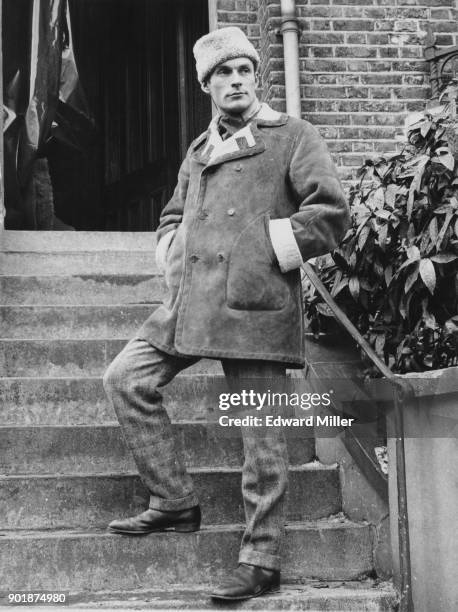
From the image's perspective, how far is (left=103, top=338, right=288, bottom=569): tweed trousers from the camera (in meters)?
2.97

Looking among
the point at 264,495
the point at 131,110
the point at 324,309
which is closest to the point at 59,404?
the point at 324,309

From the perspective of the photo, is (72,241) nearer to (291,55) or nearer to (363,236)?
(291,55)

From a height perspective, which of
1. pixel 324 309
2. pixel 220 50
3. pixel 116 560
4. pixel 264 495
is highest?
pixel 220 50

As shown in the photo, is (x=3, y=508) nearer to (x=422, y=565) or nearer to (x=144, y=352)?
(x=144, y=352)

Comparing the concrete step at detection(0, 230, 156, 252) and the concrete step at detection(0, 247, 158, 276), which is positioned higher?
the concrete step at detection(0, 230, 156, 252)

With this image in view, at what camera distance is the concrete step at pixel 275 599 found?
2980 mm

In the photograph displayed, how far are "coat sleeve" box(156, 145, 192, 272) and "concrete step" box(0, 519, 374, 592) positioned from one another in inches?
40.4

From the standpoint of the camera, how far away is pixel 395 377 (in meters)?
3.03

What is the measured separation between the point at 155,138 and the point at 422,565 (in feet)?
18.9

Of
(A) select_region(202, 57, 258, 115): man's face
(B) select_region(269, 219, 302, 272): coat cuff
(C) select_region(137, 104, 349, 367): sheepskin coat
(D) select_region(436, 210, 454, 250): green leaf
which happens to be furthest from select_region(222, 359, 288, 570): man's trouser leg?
(A) select_region(202, 57, 258, 115): man's face

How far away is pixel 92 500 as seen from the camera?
349cm

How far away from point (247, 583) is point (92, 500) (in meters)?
0.84

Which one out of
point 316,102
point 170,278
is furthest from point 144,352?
point 316,102

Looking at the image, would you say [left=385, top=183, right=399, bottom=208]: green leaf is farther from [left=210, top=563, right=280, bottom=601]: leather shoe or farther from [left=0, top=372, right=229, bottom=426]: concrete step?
[left=210, top=563, right=280, bottom=601]: leather shoe
